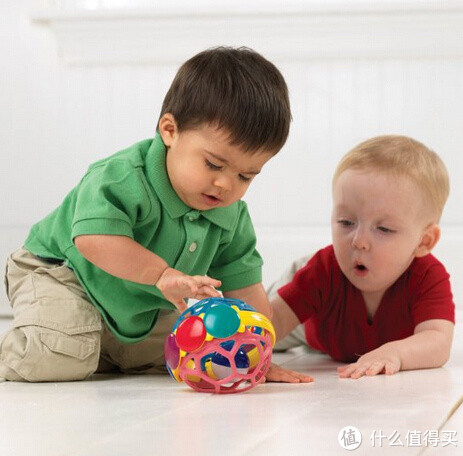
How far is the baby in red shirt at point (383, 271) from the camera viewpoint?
1.47 m

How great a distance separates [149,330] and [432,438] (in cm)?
62

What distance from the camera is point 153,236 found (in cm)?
133

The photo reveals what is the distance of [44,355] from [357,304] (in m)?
0.54

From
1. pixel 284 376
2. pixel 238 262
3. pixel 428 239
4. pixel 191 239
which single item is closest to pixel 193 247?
pixel 191 239

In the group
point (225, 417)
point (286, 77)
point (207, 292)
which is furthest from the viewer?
point (286, 77)

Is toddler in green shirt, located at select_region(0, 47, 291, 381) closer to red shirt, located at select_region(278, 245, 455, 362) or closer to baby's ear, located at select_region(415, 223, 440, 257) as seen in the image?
red shirt, located at select_region(278, 245, 455, 362)

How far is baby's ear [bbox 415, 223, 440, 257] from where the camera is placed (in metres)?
1.52

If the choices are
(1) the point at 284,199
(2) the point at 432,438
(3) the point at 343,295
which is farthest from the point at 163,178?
(1) the point at 284,199

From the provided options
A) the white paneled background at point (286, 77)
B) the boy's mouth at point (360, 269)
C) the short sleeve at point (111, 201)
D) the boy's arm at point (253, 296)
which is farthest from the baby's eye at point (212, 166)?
the white paneled background at point (286, 77)

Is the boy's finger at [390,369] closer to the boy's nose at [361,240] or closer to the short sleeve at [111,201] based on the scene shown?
the boy's nose at [361,240]

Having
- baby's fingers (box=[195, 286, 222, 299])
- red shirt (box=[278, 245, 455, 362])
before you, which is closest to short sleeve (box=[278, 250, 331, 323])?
red shirt (box=[278, 245, 455, 362])

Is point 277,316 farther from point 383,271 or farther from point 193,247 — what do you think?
point 193,247

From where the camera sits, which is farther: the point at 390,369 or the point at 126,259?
the point at 390,369

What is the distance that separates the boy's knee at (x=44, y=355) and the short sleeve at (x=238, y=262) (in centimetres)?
23
